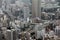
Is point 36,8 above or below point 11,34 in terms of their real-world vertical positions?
above

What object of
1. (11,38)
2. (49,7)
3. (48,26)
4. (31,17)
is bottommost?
(11,38)

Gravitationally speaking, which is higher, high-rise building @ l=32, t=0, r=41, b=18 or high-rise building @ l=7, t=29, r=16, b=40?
high-rise building @ l=32, t=0, r=41, b=18

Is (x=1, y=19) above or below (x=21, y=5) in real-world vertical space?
below

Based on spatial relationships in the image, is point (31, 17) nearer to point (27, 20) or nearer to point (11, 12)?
point (27, 20)

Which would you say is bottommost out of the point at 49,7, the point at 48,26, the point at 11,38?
the point at 11,38

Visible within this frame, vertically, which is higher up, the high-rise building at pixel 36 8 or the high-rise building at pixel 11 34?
the high-rise building at pixel 36 8

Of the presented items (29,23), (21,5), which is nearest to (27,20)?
(29,23)

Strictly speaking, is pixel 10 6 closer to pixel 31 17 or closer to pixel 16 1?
pixel 16 1

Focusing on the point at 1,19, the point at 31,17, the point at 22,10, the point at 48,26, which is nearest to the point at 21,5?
the point at 22,10

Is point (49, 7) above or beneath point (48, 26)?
above
